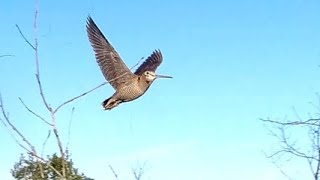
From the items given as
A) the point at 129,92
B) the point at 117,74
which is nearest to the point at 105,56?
the point at 117,74

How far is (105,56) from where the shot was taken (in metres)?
4.80

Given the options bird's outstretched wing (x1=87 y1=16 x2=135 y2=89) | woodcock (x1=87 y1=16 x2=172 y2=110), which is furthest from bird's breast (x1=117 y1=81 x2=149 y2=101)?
bird's outstretched wing (x1=87 y1=16 x2=135 y2=89)

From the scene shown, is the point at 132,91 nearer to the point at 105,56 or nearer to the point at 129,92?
the point at 129,92

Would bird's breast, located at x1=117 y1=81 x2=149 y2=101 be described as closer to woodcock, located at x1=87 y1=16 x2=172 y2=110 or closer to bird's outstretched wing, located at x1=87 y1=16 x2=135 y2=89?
woodcock, located at x1=87 y1=16 x2=172 y2=110

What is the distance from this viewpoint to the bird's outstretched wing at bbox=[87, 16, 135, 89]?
177 inches

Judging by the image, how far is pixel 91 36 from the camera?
4.66m

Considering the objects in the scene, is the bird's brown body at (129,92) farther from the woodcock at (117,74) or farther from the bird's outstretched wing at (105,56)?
the bird's outstretched wing at (105,56)

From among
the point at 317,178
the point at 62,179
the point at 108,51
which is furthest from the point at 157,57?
the point at 317,178

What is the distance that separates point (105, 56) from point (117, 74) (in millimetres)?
340

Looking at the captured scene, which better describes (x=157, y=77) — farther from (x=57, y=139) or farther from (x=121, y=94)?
(x=57, y=139)

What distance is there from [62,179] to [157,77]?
70cm

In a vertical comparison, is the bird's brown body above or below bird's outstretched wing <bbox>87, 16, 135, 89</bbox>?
below

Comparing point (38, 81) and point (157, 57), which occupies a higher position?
point (157, 57)

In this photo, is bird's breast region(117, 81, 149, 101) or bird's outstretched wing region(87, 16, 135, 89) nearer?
bird's breast region(117, 81, 149, 101)
